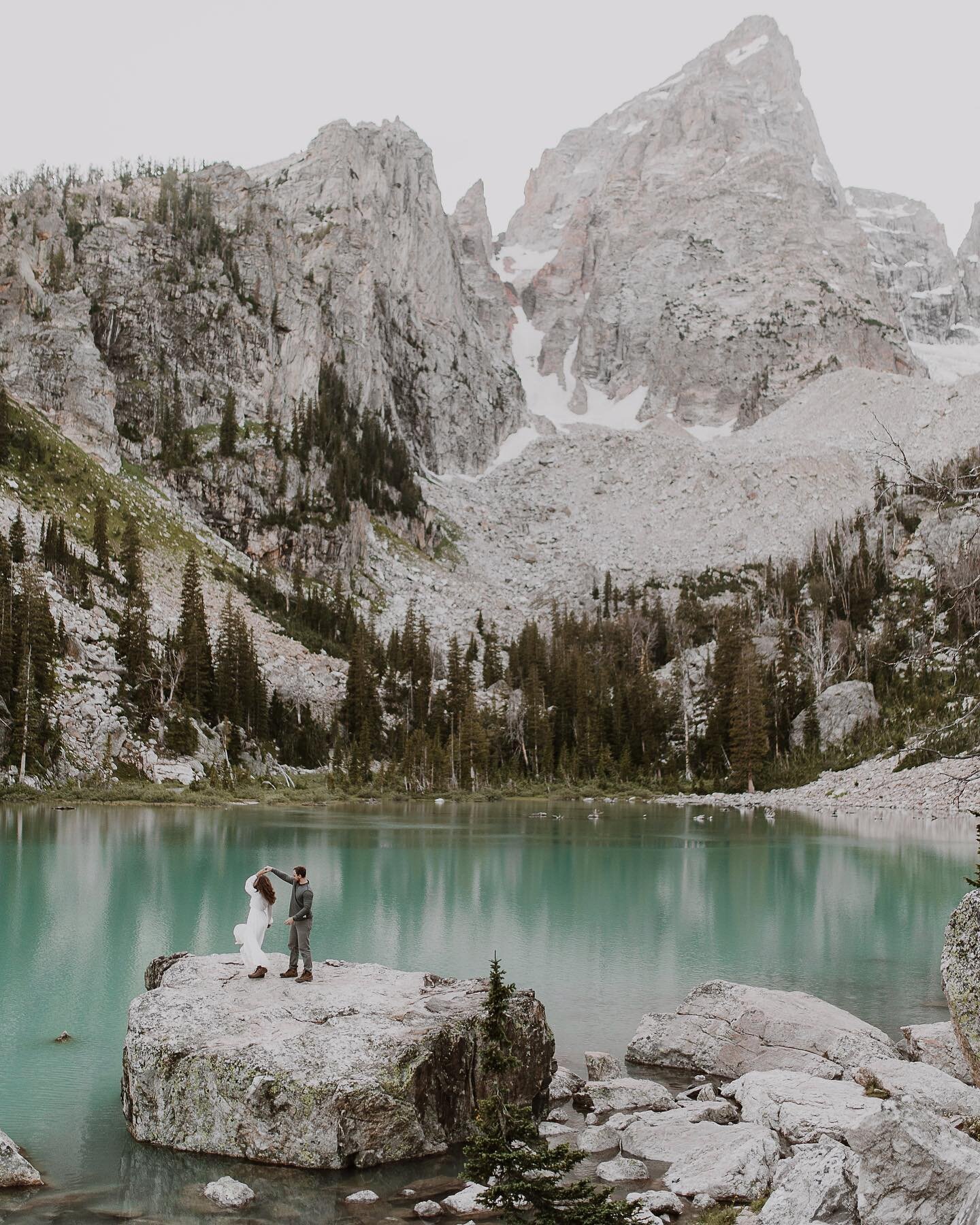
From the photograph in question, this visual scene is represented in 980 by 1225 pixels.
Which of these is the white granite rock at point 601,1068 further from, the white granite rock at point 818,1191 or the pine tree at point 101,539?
the pine tree at point 101,539

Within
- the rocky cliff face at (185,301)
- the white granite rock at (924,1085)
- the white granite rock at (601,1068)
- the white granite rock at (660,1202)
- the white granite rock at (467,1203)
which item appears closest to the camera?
the white granite rock at (924,1085)

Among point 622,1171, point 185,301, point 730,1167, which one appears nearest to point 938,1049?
point 730,1167

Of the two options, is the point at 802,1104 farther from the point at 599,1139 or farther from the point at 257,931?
the point at 257,931

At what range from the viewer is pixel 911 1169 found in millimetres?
7785

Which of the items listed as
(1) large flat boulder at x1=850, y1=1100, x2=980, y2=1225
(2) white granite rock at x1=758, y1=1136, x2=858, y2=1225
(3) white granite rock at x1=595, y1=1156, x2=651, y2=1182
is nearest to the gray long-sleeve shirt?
(3) white granite rock at x1=595, y1=1156, x2=651, y2=1182

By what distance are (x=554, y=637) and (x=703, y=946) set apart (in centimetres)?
10114

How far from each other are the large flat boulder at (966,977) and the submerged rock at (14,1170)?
1104 centimetres

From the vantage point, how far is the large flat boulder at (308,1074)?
40.0 feet

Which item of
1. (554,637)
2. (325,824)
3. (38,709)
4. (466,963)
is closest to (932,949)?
(466,963)

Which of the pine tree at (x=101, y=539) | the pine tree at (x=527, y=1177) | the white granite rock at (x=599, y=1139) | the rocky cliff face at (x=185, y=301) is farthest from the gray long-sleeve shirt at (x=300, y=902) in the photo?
the rocky cliff face at (x=185, y=301)

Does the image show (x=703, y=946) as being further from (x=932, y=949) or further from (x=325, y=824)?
(x=325, y=824)

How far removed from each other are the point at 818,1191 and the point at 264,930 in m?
9.69

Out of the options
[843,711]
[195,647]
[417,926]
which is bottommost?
[417,926]

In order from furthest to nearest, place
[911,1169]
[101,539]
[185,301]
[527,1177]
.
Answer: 1. [185,301]
2. [101,539]
3. [527,1177]
4. [911,1169]
